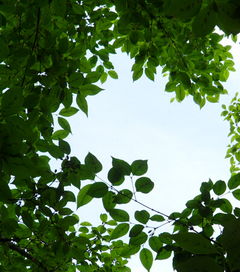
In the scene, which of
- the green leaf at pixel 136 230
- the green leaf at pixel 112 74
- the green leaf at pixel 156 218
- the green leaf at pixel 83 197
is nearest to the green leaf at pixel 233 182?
the green leaf at pixel 156 218

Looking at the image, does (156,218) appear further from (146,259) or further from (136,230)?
(146,259)

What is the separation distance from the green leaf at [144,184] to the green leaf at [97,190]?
22cm

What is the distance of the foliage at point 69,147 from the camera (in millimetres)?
1241

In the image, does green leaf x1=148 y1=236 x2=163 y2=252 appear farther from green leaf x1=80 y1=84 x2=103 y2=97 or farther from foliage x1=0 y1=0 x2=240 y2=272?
green leaf x1=80 y1=84 x2=103 y2=97

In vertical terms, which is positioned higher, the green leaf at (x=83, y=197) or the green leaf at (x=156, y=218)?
the green leaf at (x=83, y=197)

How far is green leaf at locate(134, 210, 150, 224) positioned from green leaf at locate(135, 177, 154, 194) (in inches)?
6.1

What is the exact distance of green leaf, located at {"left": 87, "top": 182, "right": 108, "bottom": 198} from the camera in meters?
1.80

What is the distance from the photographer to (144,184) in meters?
1.93

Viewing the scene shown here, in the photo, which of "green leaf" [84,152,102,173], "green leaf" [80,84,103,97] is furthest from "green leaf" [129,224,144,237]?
"green leaf" [80,84,103,97]

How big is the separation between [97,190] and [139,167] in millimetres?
292

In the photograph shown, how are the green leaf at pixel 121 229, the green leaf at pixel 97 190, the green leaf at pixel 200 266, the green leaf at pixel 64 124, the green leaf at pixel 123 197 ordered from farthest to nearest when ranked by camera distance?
the green leaf at pixel 64 124, the green leaf at pixel 121 229, the green leaf at pixel 123 197, the green leaf at pixel 97 190, the green leaf at pixel 200 266

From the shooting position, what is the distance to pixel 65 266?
9.36ft

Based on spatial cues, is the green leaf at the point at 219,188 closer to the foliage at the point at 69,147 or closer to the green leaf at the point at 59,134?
the foliage at the point at 69,147

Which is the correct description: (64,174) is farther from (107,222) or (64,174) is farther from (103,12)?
(103,12)
